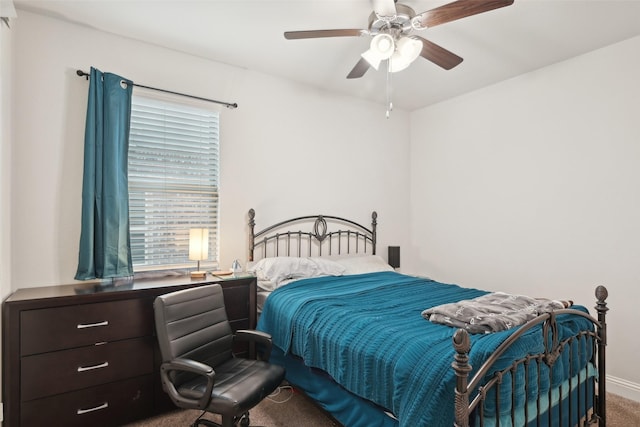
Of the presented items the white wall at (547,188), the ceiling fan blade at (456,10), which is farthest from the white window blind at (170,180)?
the white wall at (547,188)

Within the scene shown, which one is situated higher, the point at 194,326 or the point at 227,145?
the point at 227,145

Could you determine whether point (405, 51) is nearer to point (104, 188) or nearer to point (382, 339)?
point (382, 339)

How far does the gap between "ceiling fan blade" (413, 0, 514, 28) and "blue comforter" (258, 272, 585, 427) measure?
1.67 meters

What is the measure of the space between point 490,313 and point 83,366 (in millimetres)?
2422

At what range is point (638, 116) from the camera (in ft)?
9.21

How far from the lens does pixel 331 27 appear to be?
8.72ft

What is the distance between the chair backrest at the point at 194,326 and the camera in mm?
2010

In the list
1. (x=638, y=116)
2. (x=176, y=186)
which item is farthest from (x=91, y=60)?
(x=638, y=116)

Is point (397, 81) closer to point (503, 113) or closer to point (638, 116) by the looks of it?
point (503, 113)

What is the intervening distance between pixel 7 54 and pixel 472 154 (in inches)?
160

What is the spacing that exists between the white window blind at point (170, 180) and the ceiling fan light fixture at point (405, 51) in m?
1.74

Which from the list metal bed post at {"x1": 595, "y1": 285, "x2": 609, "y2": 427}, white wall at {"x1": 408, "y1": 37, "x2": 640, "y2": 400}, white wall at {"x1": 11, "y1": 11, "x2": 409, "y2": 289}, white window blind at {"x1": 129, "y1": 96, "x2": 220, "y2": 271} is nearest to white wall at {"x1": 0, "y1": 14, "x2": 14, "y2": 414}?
white wall at {"x1": 11, "y1": 11, "x2": 409, "y2": 289}

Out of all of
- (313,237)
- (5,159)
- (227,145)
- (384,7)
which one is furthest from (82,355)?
(384,7)

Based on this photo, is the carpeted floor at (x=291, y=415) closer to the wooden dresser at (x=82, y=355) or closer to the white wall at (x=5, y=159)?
the wooden dresser at (x=82, y=355)
